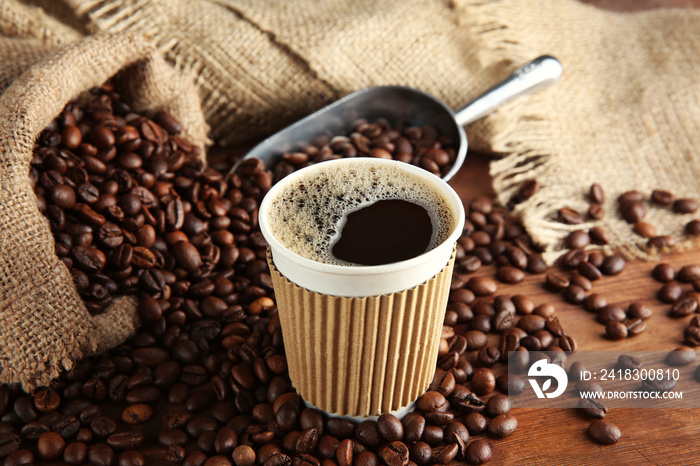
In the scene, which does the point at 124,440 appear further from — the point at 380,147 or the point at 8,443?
the point at 380,147

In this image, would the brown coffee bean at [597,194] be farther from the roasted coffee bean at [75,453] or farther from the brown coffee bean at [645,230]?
the roasted coffee bean at [75,453]

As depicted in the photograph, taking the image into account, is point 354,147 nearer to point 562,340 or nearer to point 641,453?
point 562,340

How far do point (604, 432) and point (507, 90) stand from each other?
1.11 metres

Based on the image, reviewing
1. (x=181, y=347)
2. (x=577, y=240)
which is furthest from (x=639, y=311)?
(x=181, y=347)

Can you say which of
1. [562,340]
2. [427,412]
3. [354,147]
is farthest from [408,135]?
[427,412]

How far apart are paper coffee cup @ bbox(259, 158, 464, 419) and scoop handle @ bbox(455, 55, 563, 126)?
0.82 meters

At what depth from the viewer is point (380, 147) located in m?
1.89

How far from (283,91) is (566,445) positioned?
4.55 feet

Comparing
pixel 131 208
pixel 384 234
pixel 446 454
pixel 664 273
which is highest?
pixel 384 234

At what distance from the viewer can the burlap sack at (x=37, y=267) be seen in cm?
126

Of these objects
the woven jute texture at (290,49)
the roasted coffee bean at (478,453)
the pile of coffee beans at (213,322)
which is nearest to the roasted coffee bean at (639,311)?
the pile of coffee beans at (213,322)

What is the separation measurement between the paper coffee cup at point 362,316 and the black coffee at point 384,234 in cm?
4

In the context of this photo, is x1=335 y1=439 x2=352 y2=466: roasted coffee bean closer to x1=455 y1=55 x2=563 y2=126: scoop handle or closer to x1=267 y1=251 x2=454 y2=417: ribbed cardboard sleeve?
x1=267 y1=251 x2=454 y2=417: ribbed cardboard sleeve

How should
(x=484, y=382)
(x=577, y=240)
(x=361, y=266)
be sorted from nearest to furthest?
(x=361, y=266)
(x=484, y=382)
(x=577, y=240)
